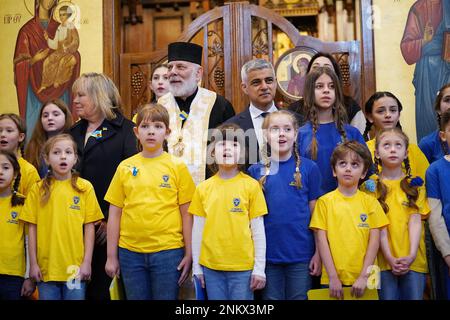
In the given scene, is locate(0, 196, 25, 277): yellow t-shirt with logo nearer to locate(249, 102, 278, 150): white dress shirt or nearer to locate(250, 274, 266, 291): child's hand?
locate(250, 274, 266, 291): child's hand

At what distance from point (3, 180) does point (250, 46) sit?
307 cm

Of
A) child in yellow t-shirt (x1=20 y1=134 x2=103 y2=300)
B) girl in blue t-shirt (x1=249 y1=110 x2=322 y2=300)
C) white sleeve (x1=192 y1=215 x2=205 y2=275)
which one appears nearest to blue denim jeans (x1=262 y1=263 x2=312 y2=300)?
girl in blue t-shirt (x1=249 y1=110 x2=322 y2=300)

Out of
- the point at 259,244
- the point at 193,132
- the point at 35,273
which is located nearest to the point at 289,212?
the point at 259,244

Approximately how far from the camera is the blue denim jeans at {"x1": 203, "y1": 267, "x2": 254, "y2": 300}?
3213mm

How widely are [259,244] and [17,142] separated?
1.84 metres

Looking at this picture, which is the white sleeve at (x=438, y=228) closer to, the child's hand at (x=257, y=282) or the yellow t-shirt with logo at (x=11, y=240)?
the child's hand at (x=257, y=282)

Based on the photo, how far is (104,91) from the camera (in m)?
3.97

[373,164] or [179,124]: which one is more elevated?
[179,124]

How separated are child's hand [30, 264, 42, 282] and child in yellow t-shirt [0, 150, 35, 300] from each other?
0.14 meters

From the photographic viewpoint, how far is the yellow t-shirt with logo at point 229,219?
10.6 ft

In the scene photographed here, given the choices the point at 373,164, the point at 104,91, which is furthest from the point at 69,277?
the point at 373,164

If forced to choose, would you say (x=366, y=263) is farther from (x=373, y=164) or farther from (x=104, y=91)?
(x=104, y=91)

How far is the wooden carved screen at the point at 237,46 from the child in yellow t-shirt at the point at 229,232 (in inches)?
104

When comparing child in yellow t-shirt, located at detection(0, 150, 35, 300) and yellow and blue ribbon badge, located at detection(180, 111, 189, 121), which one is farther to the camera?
yellow and blue ribbon badge, located at detection(180, 111, 189, 121)
